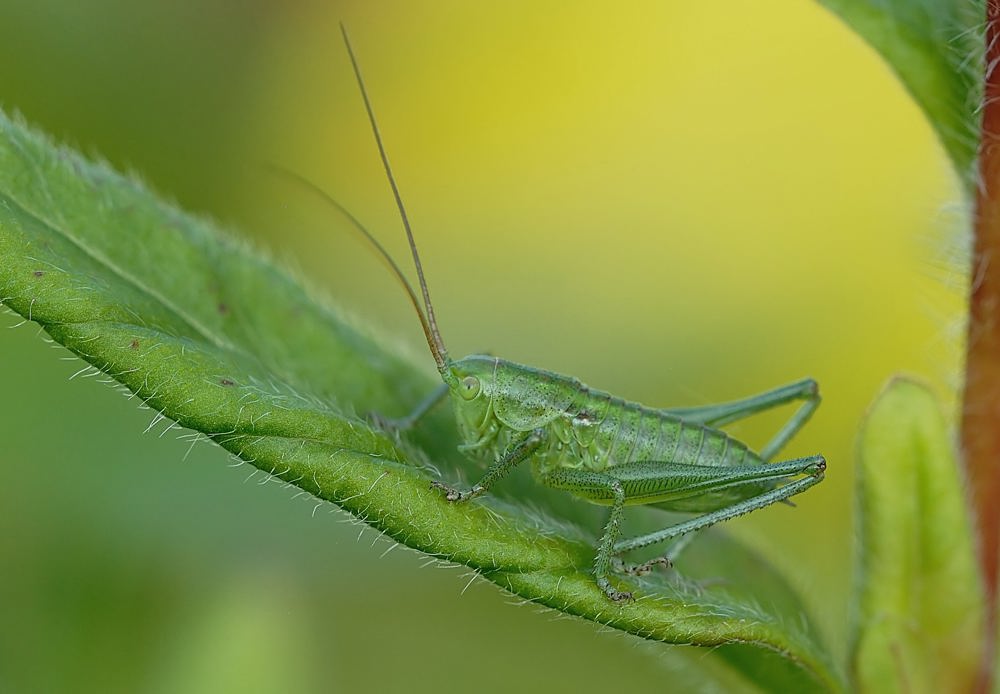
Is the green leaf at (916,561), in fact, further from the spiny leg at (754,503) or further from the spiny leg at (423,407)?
the spiny leg at (423,407)

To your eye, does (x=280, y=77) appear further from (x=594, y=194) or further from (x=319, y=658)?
(x=319, y=658)

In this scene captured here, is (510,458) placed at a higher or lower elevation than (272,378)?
higher

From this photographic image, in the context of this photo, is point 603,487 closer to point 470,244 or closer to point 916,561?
point 916,561

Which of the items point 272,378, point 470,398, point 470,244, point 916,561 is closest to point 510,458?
point 470,398

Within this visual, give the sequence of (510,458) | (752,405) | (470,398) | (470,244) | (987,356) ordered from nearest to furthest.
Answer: (987,356), (510,458), (470,398), (752,405), (470,244)

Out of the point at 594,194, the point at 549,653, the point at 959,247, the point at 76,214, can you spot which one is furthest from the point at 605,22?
the point at 76,214

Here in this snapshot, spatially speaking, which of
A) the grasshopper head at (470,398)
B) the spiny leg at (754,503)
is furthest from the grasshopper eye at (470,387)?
the spiny leg at (754,503)

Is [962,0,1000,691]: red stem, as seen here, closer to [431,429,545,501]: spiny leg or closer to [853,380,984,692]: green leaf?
[853,380,984,692]: green leaf

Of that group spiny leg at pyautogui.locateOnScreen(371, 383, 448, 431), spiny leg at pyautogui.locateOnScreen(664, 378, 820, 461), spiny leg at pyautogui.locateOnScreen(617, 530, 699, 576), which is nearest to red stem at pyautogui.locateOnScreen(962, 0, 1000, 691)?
spiny leg at pyautogui.locateOnScreen(617, 530, 699, 576)
